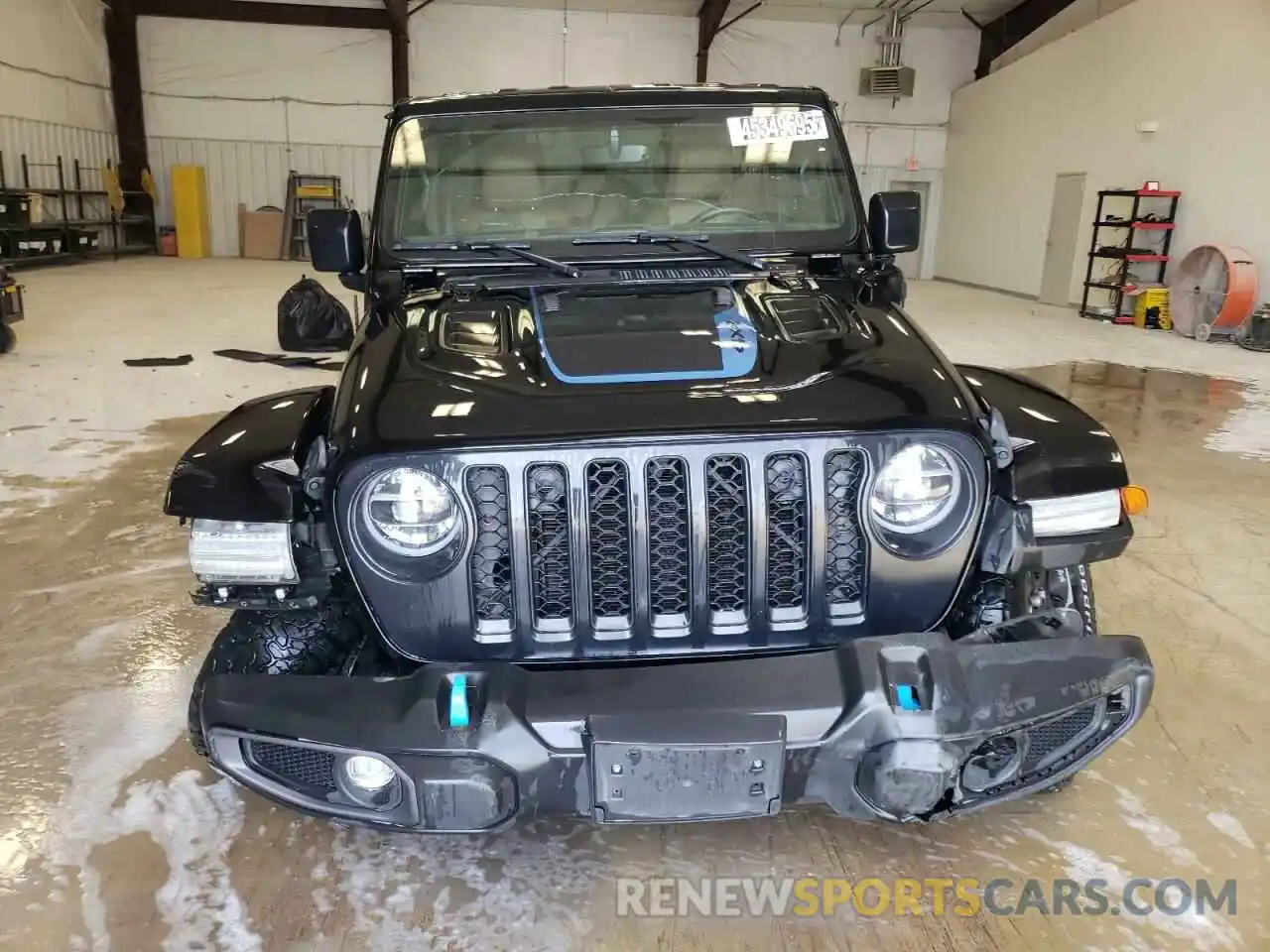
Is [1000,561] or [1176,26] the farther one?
[1176,26]

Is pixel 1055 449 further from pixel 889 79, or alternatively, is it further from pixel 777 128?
pixel 889 79

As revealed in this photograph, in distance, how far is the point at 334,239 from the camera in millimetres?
2951

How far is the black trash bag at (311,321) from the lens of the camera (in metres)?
9.07

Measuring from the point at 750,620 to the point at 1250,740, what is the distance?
5.89ft

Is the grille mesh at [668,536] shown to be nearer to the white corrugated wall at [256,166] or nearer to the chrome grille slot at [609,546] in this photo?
the chrome grille slot at [609,546]

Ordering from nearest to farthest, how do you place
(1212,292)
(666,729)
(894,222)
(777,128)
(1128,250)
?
(666,729)
(894,222)
(777,128)
(1212,292)
(1128,250)

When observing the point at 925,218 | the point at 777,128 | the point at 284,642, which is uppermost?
the point at 925,218

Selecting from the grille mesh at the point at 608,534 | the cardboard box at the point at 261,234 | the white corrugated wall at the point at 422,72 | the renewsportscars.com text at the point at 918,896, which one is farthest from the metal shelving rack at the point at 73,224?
the renewsportscars.com text at the point at 918,896

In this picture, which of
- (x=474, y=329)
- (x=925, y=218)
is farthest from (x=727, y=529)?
(x=925, y=218)

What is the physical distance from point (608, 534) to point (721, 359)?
19.5 inches

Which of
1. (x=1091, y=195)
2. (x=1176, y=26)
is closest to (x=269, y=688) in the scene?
(x=1176, y=26)

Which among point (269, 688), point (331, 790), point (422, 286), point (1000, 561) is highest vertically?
point (422, 286)

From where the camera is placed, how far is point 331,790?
1.91 m

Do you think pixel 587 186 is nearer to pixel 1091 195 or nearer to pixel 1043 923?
pixel 1043 923
